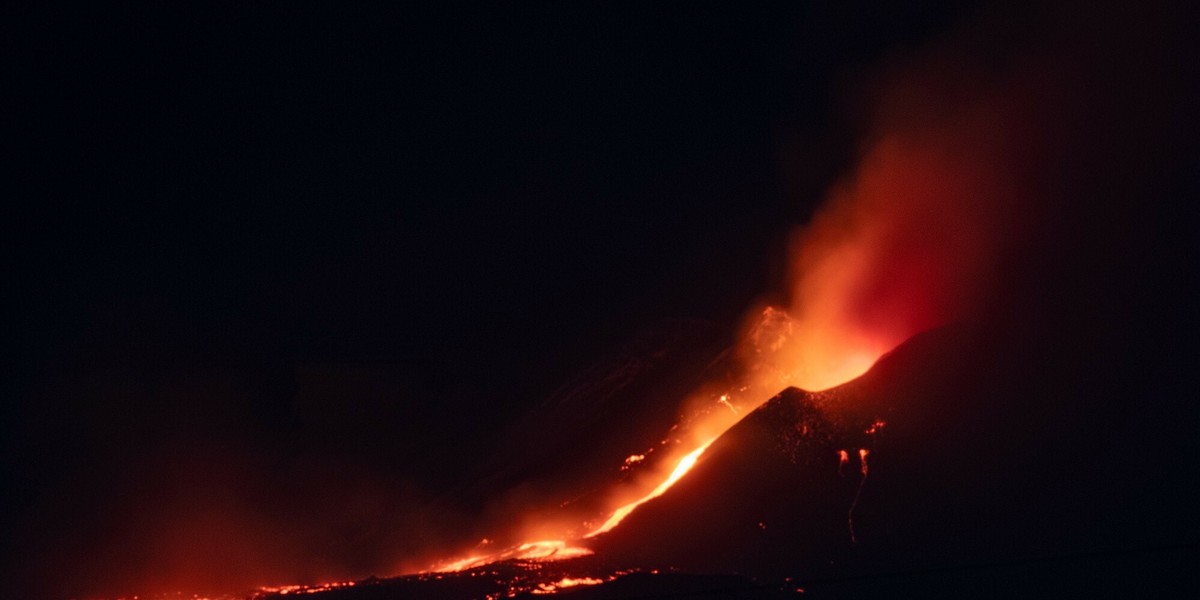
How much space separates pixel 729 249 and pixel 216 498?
4.19 m

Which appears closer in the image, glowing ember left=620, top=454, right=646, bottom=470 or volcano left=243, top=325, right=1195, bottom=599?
volcano left=243, top=325, right=1195, bottom=599

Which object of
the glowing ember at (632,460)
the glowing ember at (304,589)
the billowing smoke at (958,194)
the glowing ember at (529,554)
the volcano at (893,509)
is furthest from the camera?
the glowing ember at (632,460)

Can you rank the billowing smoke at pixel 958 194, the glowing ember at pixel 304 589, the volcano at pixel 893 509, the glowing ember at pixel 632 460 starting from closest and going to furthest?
the volcano at pixel 893 509 → the glowing ember at pixel 304 589 → the billowing smoke at pixel 958 194 → the glowing ember at pixel 632 460

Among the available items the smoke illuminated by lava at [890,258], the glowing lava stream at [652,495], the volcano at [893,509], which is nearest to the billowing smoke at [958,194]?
the smoke illuminated by lava at [890,258]

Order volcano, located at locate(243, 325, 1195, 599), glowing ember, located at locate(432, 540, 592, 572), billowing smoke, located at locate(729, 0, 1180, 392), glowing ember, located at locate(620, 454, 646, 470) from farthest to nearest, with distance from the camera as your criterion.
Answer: glowing ember, located at locate(620, 454, 646, 470), billowing smoke, located at locate(729, 0, 1180, 392), glowing ember, located at locate(432, 540, 592, 572), volcano, located at locate(243, 325, 1195, 599)

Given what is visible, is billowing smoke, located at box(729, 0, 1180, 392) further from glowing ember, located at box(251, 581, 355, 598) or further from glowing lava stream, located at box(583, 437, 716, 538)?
glowing ember, located at box(251, 581, 355, 598)

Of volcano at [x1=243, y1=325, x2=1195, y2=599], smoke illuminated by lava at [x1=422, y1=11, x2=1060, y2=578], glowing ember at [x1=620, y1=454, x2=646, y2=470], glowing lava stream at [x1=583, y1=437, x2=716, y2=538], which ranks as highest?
smoke illuminated by lava at [x1=422, y1=11, x2=1060, y2=578]

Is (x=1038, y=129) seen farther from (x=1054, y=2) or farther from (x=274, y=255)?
(x=274, y=255)

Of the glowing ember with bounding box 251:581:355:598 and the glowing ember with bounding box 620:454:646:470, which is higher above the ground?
the glowing ember with bounding box 620:454:646:470

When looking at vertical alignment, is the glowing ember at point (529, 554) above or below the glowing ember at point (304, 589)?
below

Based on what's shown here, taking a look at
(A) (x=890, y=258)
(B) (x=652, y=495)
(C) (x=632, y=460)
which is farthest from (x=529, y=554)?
(A) (x=890, y=258)

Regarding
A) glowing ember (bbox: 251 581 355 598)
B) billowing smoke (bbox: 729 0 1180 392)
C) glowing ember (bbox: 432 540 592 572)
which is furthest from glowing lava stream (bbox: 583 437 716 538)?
glowing ember (bbox: 251 581 355 598)

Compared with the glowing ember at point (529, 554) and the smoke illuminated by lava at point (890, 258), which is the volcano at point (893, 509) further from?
the smoke illuminated by lava at point (890, 258)

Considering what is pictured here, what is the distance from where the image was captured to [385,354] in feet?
21.3
